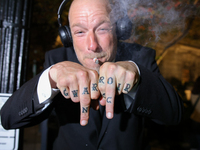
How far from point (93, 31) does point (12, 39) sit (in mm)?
1086

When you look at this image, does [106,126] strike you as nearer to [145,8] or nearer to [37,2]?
[145,8]

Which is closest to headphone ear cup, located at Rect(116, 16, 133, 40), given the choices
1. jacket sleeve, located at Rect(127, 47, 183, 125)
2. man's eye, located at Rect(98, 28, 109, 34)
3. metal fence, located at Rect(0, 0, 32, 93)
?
man's eye, located at Rect(98, 28, 109, 34)

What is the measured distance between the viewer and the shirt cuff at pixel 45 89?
991 mm

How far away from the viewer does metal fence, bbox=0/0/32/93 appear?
5.29 feet

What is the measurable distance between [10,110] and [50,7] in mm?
1585

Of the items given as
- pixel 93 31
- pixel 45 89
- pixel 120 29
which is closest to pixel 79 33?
pixel 93 31

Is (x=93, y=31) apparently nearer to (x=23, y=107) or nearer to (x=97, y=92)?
(x=97, y=92)

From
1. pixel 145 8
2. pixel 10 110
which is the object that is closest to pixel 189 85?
pixel 145 8

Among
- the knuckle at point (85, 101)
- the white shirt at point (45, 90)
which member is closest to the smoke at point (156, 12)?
the white shirt at point (45, 90)

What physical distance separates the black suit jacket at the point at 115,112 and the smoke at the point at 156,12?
28 centimetres

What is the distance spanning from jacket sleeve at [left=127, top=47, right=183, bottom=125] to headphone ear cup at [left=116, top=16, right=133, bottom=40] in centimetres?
40

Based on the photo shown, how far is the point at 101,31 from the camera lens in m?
1.20

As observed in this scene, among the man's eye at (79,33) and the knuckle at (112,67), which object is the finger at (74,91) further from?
the man's eye at (79,33)

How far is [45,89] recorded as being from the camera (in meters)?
1.02
